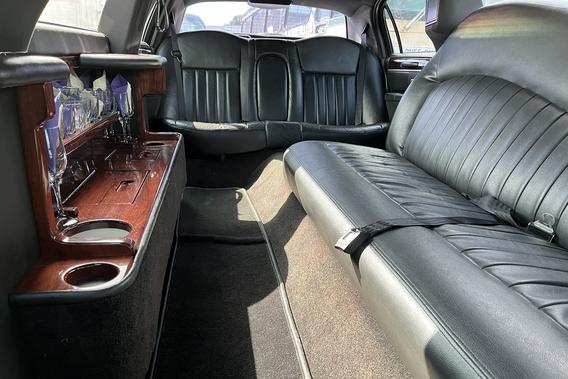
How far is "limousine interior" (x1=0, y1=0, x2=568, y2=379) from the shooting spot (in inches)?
31.3

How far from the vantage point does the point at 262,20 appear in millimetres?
3494

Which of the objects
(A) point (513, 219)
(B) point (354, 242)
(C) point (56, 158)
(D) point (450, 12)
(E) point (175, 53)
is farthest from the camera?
(E) point (175, 53)

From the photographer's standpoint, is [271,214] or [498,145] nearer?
[498,145]

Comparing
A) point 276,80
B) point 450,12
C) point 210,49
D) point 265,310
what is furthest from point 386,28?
point 265,310

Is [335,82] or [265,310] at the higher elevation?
[335,82]

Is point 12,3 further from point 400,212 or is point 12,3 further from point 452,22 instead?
point 452,22

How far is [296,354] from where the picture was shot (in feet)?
4.25

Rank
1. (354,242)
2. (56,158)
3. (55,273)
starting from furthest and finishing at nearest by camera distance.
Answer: (354,242)
(56,158)
(55,273)

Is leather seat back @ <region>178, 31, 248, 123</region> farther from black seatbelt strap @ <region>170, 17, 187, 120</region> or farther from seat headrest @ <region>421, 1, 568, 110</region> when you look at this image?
seat headrest @ <region>421, 1, 568, 110</region>

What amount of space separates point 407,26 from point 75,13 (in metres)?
2.30

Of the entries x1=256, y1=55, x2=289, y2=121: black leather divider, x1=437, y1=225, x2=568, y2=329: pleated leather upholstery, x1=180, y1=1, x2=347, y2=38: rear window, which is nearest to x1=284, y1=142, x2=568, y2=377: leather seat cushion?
x1=437, y1=225, x2=568, y2=329: pleated leather upholstery

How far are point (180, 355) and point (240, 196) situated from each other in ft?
4.65

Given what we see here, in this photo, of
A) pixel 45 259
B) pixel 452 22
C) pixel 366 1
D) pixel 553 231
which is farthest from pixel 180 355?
pixel 366 1

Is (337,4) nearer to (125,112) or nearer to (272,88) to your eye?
(272,88)
